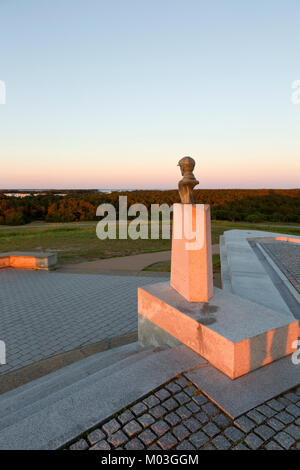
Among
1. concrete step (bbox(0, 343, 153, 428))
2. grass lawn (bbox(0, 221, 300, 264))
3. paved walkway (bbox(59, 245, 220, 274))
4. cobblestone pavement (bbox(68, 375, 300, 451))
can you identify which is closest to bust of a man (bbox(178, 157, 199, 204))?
concrete step (bbox(0, 343, 153, 428))

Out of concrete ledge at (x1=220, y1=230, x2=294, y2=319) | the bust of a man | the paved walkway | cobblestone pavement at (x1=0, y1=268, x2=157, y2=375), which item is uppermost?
the bust of a man

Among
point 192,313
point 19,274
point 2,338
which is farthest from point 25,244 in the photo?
point 192,313

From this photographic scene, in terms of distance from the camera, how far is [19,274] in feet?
33.2

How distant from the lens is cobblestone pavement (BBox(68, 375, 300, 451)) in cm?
218

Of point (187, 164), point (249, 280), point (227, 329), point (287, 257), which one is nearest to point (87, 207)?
point (287, 257)

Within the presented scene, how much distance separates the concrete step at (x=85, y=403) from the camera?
223cm

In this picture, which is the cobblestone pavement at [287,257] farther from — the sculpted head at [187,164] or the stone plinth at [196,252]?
the sculpted head at [187,164]

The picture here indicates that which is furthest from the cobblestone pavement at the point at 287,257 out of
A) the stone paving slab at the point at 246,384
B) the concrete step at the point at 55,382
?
the concrete step at the point at 55,382

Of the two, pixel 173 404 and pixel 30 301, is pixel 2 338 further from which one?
pixel 173 404

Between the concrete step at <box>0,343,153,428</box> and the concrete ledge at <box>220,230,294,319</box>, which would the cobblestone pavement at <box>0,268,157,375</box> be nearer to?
the concrete step at <box>0,343,153,428</box>

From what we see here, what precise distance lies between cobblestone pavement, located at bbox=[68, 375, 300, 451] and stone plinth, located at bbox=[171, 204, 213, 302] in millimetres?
1565

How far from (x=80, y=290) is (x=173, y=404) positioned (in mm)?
6126

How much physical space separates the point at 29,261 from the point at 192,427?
32.4ft

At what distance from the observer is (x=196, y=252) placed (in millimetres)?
4020
